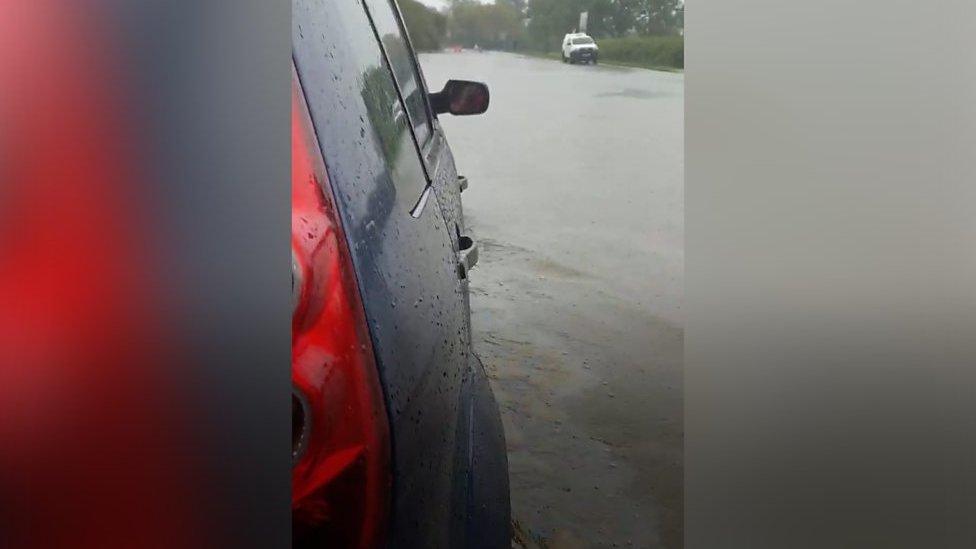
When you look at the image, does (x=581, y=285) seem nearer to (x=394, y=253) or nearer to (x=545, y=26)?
(x=545, y=26)

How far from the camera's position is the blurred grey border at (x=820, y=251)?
152 centimetres

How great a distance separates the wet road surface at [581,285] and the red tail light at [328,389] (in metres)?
0.47

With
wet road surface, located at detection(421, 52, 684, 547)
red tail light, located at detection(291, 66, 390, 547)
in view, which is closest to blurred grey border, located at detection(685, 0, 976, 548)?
wet road surface, located at detection(421, 52, 684, 547)

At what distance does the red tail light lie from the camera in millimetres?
1000

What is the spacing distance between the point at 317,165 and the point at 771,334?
895mm

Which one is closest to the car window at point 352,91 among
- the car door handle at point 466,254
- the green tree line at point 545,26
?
the car door handle at point 466,254

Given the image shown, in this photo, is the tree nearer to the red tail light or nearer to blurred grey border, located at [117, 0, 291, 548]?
blurred grey border, located at [117, 0, 291, 548]

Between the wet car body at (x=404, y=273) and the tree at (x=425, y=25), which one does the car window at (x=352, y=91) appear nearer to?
the wet car body at (x=404, y=273)

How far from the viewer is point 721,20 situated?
1498 millimetres

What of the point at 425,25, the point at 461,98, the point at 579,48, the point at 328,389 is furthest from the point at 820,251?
the point at 328,389

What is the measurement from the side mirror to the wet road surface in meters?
0.02

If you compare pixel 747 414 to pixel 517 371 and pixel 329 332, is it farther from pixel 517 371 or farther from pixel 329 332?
pixel 329 332

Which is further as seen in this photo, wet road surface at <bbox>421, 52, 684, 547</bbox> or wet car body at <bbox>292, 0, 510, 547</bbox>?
wet road surface at <bbox>421, 52, 684, 547</bbox>

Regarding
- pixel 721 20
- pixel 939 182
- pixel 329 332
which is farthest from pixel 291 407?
pixel 939 182
